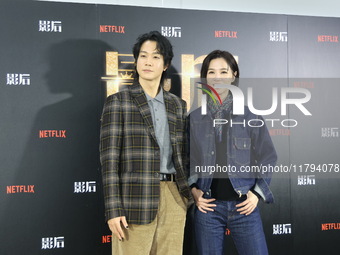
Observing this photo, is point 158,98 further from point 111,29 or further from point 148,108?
point 111,29

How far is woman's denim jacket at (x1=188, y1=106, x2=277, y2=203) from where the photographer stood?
75.0 inches

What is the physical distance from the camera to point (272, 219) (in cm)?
269

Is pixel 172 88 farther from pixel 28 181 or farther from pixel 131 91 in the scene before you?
pixel 28 181

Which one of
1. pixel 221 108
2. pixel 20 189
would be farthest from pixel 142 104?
pixel 20 189

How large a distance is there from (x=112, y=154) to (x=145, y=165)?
0.16 metres

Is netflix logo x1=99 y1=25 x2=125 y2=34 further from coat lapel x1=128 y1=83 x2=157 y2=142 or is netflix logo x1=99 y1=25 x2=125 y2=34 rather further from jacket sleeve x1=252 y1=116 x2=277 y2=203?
jacket sleeve x1=252 y1=116 x2=277 y2=203

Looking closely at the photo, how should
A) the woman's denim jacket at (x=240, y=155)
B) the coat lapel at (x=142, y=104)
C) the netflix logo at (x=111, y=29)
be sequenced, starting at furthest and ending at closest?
1. the netflix logo at (x=111, y=29)
2. the woman's denim jacket at (x=240, y=155)
3. the coat lapel at (x=142, y=104)

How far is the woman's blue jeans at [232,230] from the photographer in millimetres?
1826

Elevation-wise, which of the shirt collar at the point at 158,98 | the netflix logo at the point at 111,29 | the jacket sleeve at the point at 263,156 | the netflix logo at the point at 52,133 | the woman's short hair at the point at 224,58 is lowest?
the jacket sleeve at the point at 263,156

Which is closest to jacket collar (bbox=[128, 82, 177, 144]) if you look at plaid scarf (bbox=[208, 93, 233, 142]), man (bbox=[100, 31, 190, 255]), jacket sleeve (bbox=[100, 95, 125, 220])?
man (bbox=[100, 31, 190, 255])

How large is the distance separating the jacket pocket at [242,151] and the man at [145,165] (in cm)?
28

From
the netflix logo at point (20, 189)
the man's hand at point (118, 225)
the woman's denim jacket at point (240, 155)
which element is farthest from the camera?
the netflix logo at point (20, 189)

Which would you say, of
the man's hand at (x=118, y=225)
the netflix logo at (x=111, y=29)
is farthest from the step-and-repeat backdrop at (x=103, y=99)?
the man's hand at (x=118, y=225)

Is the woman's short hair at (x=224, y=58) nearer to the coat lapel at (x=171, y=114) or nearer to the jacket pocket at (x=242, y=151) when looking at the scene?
the coat lapel at (x=171, y=114)
